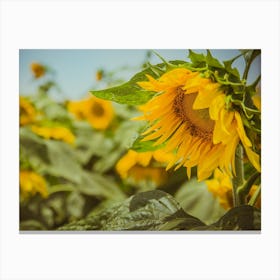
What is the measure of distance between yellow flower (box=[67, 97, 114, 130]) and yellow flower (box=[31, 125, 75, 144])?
7 centimetres

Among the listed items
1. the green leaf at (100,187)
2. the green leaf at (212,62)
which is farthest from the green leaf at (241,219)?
the green leaf at (212,62)

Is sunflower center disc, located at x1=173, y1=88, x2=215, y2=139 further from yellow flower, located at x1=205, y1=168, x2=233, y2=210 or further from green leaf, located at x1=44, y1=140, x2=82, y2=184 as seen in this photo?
green leaf, located at x1=44, y1=140, x2=82, y2=184

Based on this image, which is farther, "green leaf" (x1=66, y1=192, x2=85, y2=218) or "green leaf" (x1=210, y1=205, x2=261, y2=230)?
"green leaf" (x1=66, y1=192, x2=85, y2=218)

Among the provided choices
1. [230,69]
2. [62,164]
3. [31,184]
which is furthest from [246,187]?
[31,184]

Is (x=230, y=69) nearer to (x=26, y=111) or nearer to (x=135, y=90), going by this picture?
A: (x=135, y=90)

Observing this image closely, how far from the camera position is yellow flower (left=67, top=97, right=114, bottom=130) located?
2324 millimetres

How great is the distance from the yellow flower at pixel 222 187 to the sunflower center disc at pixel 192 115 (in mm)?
168

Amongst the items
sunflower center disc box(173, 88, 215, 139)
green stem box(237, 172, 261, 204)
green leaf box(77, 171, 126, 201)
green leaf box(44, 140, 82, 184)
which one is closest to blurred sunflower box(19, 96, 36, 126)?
green leaf box(44, 140, 82, 184)

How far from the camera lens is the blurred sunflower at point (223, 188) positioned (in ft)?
7.21

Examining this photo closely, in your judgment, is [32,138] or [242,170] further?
[32,138]

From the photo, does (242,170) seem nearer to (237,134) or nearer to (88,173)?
(237,134)

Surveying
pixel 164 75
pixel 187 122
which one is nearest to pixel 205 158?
pixel 187 122
